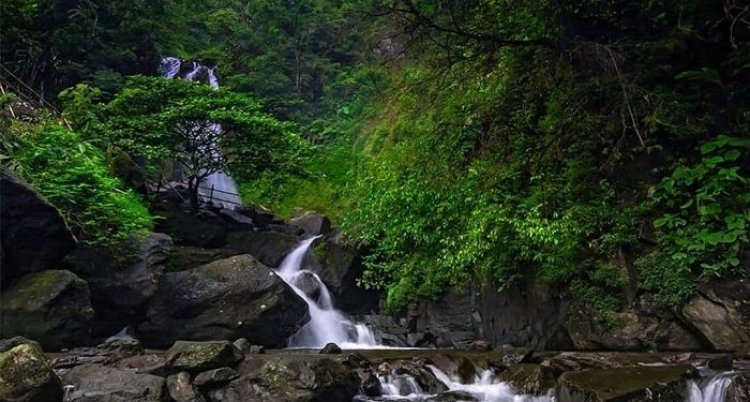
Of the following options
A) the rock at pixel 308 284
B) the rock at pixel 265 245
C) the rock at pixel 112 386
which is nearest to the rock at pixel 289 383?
the rock at pixel 112 386

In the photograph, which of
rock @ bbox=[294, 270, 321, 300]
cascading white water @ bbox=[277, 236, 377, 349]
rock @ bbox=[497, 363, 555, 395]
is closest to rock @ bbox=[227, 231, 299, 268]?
cascading white water @ bbox=[277, 236, 377, 349]

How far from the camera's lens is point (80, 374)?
8227mm

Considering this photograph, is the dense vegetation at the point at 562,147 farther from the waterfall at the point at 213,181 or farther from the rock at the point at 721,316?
the waterfall at the point at 213,181

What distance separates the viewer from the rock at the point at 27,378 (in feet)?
23.4

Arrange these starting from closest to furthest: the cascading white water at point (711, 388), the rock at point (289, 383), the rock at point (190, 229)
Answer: the cascading white water at point (711, 388) → the rock at point (289, 383) → the rock at point (190, 229)

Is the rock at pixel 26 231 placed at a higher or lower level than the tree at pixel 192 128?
lower

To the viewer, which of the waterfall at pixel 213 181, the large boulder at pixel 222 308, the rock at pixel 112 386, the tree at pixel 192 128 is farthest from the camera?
the waterfall at pixel 213 181

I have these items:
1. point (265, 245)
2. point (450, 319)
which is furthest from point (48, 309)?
point (450, 319)

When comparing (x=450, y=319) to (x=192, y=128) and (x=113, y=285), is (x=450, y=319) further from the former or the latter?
(x=192, y=128)

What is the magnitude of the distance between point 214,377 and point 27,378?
2093 millimetres

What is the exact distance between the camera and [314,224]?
20.9 m

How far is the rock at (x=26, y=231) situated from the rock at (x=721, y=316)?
10140 mm

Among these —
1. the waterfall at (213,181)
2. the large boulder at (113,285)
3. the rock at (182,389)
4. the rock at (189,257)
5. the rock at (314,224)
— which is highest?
the waterfall at (213,181)

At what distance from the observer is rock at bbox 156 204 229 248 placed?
1702 centimetres
